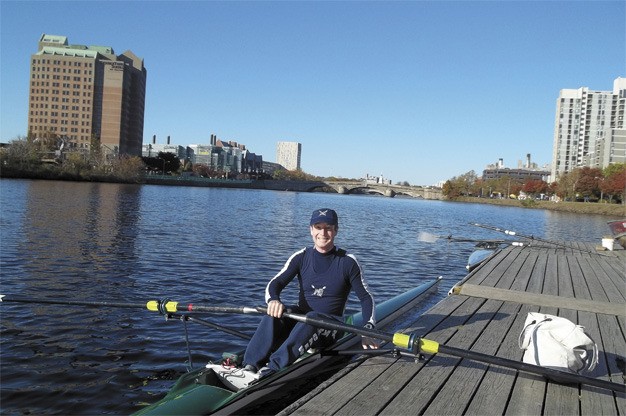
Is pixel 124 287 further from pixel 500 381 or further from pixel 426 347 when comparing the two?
pixel 500 381

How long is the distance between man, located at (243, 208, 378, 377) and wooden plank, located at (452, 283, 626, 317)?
482cm

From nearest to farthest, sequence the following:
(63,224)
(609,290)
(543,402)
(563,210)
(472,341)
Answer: (543,402)
(472,341)
(609,290)
(63,224)
(563,210)

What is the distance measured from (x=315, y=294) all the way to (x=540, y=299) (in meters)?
5.67

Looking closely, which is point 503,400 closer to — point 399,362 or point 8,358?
point 399,362

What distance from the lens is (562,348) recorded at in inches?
222

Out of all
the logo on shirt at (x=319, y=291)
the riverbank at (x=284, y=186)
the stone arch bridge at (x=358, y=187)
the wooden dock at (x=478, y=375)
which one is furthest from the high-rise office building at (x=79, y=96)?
the logo on shirt at (x=319, y=291)

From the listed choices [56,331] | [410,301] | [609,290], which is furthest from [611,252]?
[56,331]

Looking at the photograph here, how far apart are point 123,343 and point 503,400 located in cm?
760

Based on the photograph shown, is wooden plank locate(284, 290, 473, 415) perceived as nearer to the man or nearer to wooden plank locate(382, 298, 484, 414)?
wooden plank locate(382, 298, 484, 414)

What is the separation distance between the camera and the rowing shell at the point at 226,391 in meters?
5.38

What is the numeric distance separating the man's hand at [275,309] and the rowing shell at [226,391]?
676mm

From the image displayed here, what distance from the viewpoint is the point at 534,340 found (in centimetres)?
590

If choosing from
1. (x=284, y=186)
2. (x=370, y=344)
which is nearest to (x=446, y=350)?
(x=370, y=344)

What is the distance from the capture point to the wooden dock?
4.98 meters
